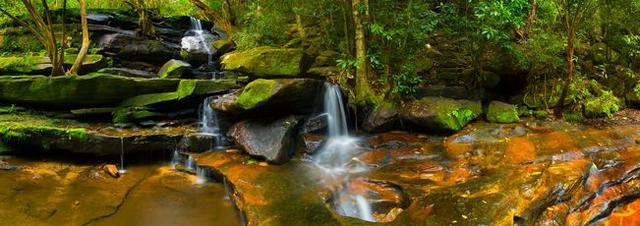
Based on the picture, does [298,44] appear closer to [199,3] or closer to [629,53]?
[199,3]

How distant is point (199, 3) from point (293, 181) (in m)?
11.3

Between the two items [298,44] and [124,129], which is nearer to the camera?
[124,129]

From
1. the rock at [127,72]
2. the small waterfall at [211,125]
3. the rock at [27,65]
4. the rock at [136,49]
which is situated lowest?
the small waterfall at [211,125]

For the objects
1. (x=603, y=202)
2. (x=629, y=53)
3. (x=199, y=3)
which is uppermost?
(x=199, y=3)

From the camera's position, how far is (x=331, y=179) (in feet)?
22.4

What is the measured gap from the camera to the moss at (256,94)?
308 inches

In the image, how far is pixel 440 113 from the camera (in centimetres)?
796

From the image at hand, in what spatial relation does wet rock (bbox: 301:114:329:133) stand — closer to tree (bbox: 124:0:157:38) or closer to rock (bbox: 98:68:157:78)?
rock (bbox: 98:68:157:78)

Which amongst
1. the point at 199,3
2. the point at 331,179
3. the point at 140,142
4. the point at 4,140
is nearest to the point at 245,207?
the point at 331,179

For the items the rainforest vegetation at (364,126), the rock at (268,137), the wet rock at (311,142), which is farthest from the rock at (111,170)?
the wet rock at (311,142)

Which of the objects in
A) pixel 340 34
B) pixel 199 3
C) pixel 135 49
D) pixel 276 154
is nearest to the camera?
pixel 276 154

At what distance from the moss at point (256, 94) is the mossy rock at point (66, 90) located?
8.20 feet

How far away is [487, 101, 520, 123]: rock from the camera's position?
841 centimetres

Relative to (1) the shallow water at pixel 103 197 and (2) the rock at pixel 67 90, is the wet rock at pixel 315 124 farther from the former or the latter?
(2) the rock at pixel 67 90
